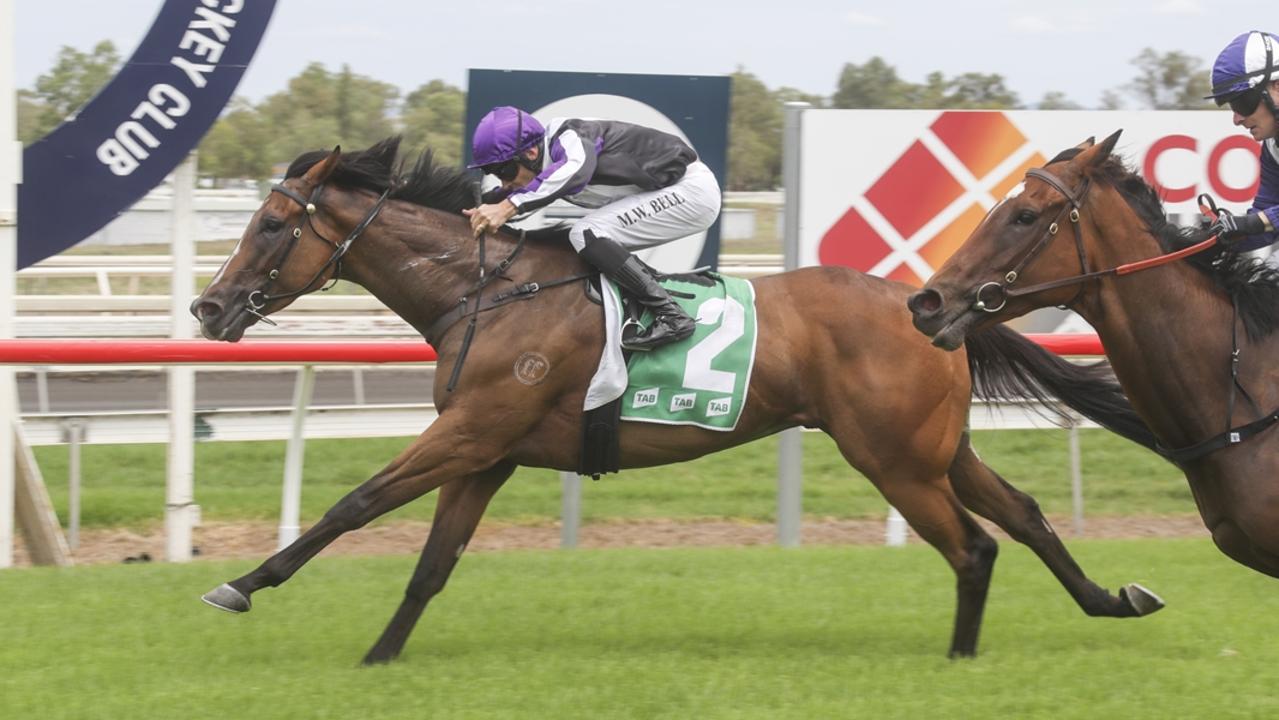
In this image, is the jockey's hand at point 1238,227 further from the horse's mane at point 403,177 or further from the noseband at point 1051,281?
the horse's mane at point 403,177

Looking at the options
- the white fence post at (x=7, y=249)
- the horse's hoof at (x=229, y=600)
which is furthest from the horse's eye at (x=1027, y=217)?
the white fence post at (x=7, y=249)

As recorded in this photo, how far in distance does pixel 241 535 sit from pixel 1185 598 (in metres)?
4.63

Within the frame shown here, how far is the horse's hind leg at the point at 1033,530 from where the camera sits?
5.22 m

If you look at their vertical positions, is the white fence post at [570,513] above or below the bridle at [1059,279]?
below

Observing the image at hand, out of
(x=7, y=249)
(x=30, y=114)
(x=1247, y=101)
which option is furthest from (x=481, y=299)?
(x=30, y=114)

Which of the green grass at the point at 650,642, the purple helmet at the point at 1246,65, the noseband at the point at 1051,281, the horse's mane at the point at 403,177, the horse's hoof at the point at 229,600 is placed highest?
the purple helmet at the point at 1246,65

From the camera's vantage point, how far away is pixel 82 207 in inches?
272

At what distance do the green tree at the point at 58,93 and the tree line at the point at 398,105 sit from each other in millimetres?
12

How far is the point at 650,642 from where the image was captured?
5285 millimetres

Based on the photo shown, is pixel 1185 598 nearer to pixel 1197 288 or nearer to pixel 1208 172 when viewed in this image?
pixel 1197 288

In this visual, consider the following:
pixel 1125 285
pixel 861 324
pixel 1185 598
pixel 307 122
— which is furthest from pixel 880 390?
pixel 307 122

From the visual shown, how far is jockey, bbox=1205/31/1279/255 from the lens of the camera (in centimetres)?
407

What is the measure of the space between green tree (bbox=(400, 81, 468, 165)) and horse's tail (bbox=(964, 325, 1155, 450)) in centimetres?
1366

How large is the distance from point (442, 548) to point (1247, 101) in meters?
2.91
